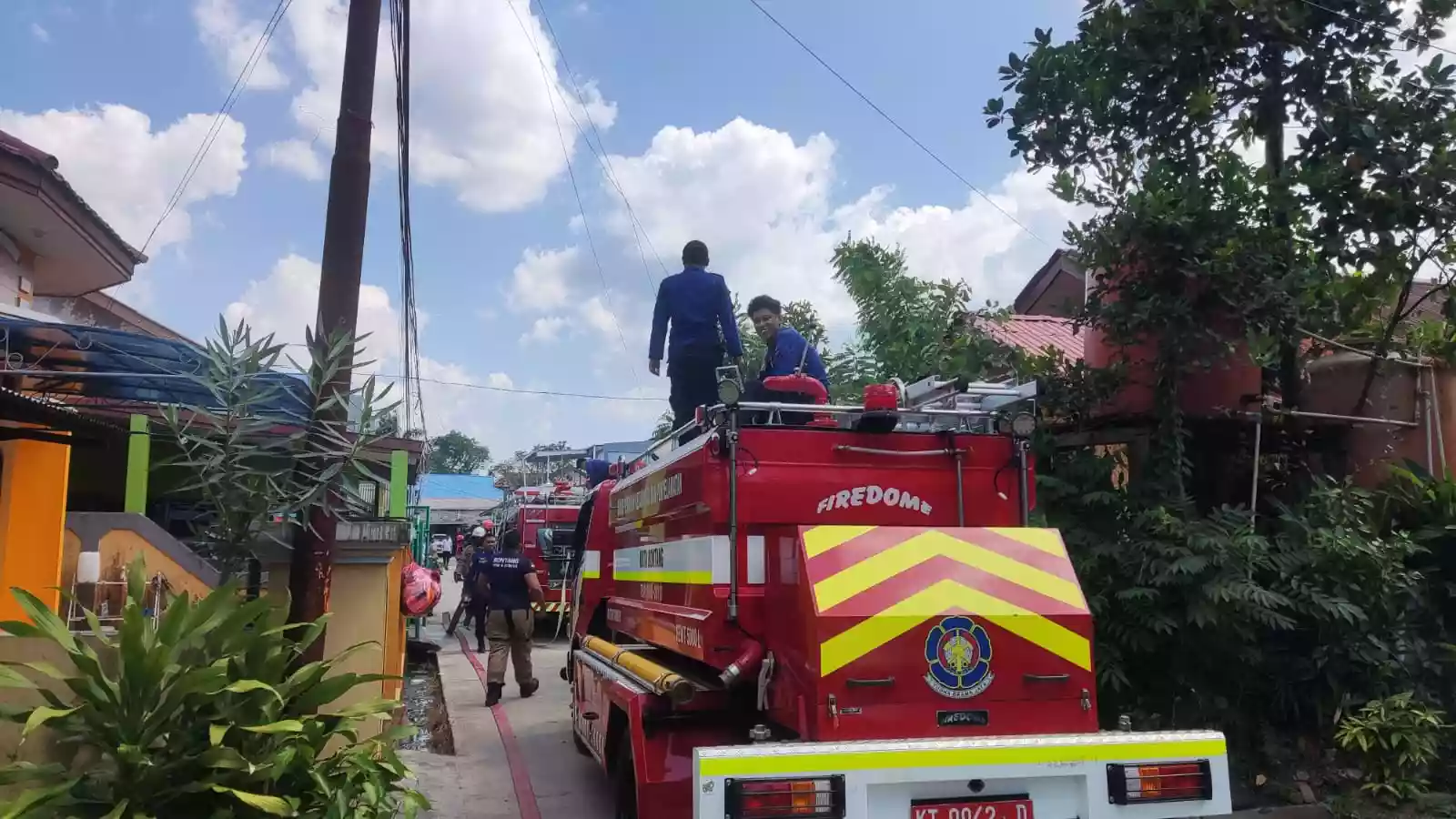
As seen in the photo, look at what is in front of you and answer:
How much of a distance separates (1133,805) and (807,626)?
1425 mm

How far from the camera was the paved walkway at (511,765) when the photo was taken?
6871 mm

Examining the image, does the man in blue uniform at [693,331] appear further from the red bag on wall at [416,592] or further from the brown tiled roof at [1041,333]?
the brown tiled roof at [1041,333]

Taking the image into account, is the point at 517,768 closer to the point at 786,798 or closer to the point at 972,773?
the point at 786,798

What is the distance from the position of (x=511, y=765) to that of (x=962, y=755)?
17.0ft

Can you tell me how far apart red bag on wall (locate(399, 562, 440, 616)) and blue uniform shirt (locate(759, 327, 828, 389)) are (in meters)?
4.16

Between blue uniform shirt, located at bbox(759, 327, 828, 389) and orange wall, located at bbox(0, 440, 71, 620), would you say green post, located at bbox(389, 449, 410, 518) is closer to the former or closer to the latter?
orange wall, located at bbox(0, 440, 71, 620)

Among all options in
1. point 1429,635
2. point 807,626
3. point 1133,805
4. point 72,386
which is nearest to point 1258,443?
point 1429,635

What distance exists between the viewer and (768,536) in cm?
485

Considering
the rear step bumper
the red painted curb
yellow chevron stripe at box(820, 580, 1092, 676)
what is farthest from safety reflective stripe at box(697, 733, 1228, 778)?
the red painted curb

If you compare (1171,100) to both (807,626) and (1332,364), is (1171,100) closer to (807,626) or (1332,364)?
(1332,364)

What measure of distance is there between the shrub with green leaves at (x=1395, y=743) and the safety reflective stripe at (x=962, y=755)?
2.99m

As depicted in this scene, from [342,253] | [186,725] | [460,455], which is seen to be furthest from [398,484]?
[460,455]

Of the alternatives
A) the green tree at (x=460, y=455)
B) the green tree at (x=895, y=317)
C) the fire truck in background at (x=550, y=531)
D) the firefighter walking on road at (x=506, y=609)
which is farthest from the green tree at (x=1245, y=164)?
the green tree at (x=460, y=455)

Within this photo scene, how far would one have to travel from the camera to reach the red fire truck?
3898 millimetres
